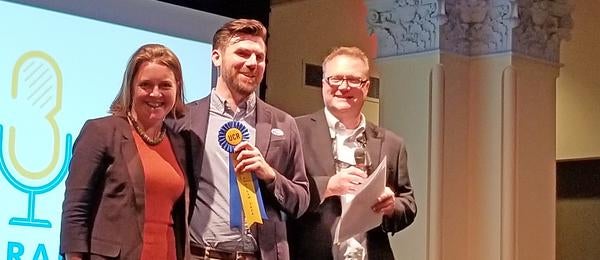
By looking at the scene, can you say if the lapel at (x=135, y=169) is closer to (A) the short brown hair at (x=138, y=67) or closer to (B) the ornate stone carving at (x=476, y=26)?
(A) the short brown hair at (x=138, y=67)

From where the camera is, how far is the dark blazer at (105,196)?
221 centimetres

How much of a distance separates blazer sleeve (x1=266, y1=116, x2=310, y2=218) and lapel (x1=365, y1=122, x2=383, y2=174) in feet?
0.97

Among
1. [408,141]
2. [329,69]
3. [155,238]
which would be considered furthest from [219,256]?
[408,141]

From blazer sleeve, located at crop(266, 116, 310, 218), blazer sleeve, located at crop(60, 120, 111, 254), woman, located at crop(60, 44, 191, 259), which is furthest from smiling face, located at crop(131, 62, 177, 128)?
blazer sleeve, located at crop(266, 116, 310, 218)

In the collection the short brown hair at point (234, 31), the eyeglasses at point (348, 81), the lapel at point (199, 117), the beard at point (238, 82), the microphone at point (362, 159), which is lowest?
the microphone at point (362, 159)

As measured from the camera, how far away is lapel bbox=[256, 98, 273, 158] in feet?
8.30

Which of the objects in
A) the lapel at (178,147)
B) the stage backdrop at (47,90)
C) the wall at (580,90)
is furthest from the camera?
the wall at (580,90)

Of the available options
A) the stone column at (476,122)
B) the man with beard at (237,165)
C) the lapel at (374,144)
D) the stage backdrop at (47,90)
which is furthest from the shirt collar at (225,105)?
the stone column at (476,122)

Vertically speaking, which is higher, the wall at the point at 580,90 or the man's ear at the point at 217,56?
the wall at the point at 580,90

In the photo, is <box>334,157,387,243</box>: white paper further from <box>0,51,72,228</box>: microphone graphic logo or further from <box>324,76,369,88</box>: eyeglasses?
<box>0,51,72,228</box>: microphone graphic logo

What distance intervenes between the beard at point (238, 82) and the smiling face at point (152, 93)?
19 centimetres

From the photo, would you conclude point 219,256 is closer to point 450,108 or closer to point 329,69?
point 329,69

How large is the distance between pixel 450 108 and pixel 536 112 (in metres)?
0.45

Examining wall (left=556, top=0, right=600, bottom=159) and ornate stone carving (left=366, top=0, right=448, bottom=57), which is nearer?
ornate stone carving (left=366, top=0, right=448, bottom=57)
